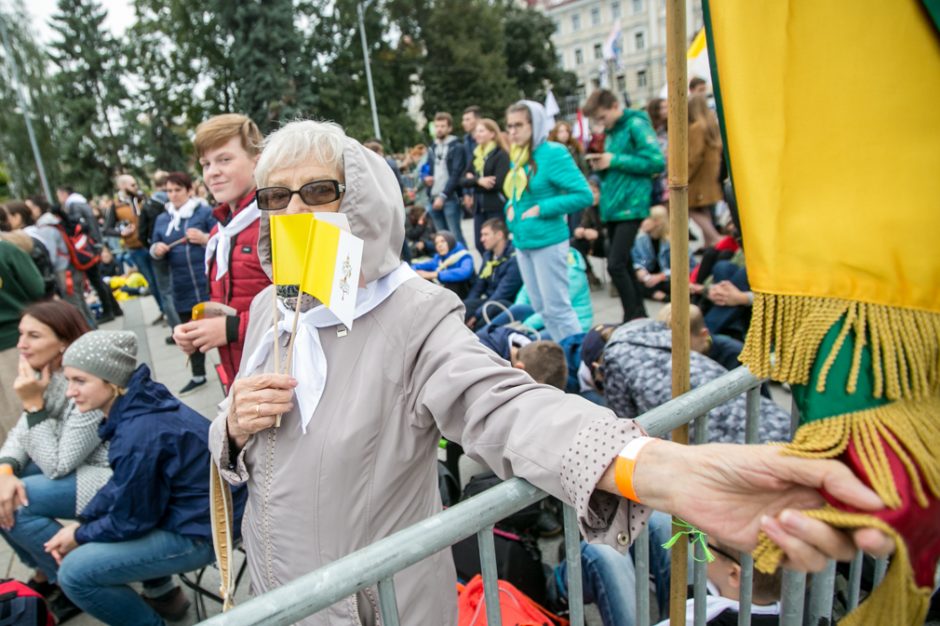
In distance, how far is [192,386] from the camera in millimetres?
5977

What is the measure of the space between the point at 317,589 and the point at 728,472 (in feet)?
2.04

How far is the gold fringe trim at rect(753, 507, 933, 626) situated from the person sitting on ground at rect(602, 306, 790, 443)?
5.28 ft

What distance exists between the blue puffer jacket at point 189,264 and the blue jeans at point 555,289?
2.84 meters

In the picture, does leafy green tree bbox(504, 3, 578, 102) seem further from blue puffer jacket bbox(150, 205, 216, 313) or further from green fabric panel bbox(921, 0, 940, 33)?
green fabric panel bbox(921, 0, 940, 33)

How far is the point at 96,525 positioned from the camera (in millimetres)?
2441

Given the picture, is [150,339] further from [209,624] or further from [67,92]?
[67,92]

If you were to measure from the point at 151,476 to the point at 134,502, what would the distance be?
117mm

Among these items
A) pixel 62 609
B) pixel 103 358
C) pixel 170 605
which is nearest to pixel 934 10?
pixel 103 358

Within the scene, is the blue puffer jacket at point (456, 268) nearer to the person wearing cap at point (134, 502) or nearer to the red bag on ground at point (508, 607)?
the person wearing cap at point (134, 502)

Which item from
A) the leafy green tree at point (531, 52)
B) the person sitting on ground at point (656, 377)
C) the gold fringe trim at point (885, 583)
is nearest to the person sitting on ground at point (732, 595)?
the person sitting on ground at point (656, 377)

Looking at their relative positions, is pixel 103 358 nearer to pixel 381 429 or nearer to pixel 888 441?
pixel 381 429

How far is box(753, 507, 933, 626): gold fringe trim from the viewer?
719mm

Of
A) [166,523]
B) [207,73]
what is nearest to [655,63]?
[207,73]

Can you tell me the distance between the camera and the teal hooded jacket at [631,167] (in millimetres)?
5027
